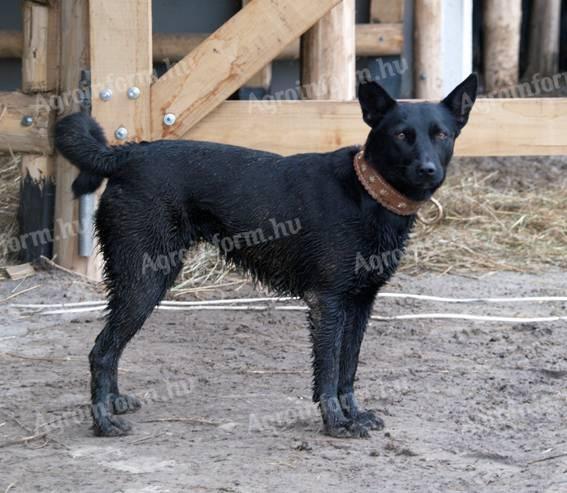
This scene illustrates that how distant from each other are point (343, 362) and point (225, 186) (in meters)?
0.98

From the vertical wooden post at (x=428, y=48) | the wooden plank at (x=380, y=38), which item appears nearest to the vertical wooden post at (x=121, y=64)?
the vertical wooden post at (x=428, y=48)

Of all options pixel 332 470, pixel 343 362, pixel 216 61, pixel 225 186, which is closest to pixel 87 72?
pixel 216 61

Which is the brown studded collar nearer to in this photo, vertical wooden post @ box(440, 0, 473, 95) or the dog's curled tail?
the dog's curled tail

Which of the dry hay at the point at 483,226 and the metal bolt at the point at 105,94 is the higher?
the metal bolt at the point at 105,94

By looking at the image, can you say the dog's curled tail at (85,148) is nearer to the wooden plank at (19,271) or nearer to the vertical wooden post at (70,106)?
Result: the vertical wooden post at (70,106)

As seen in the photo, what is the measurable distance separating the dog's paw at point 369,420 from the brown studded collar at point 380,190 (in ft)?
3.03

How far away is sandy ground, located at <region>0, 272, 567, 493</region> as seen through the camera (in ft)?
14.0

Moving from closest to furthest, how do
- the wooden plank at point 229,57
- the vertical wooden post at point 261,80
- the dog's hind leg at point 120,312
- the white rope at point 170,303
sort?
1. the dog's hind leg at point 120,312
2. the wooden plank at point 229,57
3. the white rope at point 170,303
4. the vertical wooden post at point 261,80

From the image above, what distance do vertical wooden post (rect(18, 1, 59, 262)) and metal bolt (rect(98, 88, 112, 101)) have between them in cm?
85

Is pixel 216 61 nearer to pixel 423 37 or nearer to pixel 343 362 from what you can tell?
pixel 343 362

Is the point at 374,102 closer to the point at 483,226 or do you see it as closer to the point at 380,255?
the point at 380,255

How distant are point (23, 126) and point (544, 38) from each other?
599 cm

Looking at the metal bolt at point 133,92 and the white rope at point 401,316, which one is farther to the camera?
the white rope at point 401,316

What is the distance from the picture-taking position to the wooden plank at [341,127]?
21.6ft
